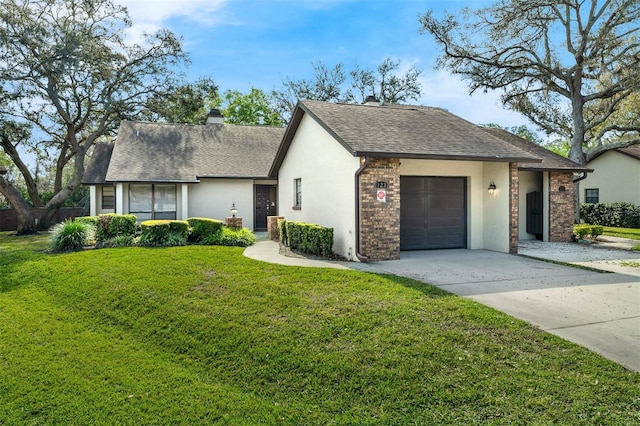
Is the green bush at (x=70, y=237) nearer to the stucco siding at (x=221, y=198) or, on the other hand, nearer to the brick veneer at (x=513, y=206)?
the stucco siding at (x=221, y=198)

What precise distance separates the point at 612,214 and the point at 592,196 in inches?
128

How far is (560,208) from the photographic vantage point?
47.0ft

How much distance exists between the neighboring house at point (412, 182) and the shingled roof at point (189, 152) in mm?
4608

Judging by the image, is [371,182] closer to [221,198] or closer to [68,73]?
[221,198]

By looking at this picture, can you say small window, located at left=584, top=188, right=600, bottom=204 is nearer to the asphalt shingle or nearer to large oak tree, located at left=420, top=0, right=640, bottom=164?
large oak tree, located at left=420, top=0, right=640, bottom=164

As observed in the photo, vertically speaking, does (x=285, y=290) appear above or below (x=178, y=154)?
below

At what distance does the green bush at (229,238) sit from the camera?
40.6ft

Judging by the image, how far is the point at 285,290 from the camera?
22.5 feet

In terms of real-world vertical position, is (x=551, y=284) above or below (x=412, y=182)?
below

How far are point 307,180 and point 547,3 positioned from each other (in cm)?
1566

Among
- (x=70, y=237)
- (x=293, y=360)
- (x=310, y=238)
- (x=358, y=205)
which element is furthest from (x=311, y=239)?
(x=70, y=237)

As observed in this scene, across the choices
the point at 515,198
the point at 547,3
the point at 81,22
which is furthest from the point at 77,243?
the point at 547,3

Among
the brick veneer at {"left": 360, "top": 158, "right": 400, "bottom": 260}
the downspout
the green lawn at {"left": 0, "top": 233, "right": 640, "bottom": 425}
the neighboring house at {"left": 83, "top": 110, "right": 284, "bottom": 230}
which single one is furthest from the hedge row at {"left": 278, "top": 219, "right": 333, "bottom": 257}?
the neighboring house at {"left": 83, "top": 110, "right": 284, "bottom": 230}

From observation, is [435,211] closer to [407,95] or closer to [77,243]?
[77,243]
